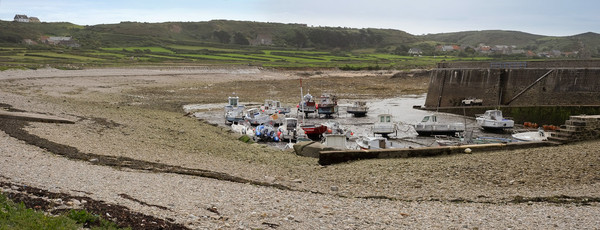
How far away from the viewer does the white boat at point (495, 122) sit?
32188mm

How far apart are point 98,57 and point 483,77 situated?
62.8m

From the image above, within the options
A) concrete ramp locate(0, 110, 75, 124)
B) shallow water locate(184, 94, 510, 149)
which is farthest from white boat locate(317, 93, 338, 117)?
concrete ramp locate(0, 110, 75, 124)

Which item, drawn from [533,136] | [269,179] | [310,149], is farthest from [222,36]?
[269,179]

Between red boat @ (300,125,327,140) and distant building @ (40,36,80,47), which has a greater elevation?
distant building @ (40,36,80,47)

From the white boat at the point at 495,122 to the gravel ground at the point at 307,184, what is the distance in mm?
14356

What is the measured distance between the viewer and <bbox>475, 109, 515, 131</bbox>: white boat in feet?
106

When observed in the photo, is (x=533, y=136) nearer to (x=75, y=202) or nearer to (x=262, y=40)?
(x=75, y=202)

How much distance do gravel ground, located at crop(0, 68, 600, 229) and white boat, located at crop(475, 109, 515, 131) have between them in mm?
14356

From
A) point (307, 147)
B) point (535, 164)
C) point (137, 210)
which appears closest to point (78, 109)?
point (307, 147)

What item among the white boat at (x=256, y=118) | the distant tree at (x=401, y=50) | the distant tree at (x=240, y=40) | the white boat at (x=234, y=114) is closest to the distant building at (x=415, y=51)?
the distant tree at (x=401, y=50)

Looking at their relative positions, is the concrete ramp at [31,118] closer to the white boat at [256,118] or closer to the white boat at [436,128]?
the white boat at [256,118]

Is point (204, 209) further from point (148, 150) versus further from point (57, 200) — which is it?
point (148, 150)

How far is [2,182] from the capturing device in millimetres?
10984

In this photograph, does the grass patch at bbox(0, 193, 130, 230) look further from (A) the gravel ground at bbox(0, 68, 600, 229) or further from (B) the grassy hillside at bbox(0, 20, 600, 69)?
(B) the grassy hillside at bbox(0, 20, 600, 69)
